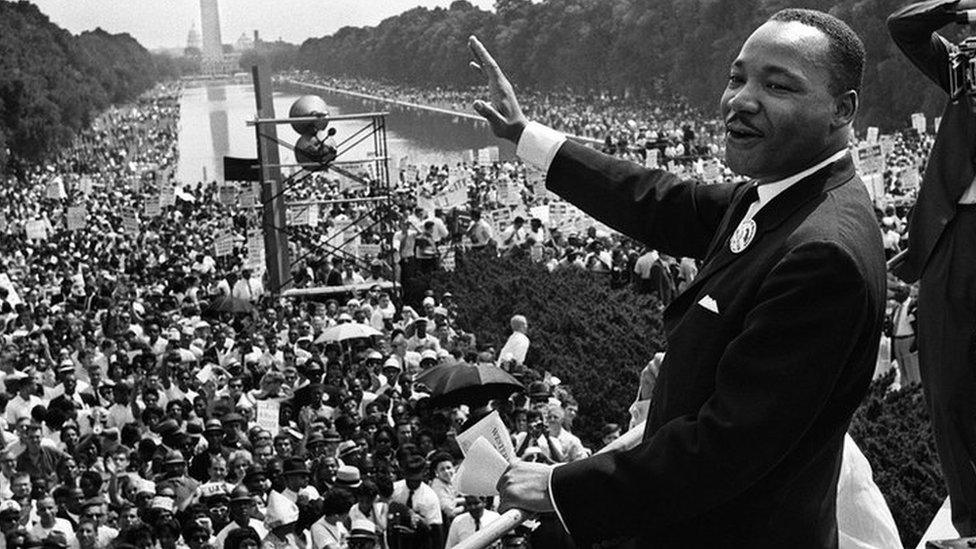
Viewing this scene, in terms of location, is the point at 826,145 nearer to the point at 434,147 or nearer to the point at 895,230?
the point at 895,230

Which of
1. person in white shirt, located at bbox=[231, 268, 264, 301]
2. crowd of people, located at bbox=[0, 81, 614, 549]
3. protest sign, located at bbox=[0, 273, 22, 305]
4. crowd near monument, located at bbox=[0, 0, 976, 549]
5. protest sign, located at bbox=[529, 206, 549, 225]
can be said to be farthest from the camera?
protest sign, located at bbox=[529, 206, 549, 225]

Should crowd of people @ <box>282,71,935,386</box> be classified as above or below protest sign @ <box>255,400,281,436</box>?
below

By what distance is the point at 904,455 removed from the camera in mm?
8617

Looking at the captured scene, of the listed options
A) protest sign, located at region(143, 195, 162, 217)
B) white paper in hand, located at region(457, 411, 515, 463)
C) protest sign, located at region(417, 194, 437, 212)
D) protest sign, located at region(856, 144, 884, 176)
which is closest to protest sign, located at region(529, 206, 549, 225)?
protest sign, located at region(417, 194, 437, 212)

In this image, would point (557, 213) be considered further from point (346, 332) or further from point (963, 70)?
point (963, 70)

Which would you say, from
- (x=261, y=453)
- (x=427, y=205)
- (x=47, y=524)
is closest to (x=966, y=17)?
(x=47, y=524)

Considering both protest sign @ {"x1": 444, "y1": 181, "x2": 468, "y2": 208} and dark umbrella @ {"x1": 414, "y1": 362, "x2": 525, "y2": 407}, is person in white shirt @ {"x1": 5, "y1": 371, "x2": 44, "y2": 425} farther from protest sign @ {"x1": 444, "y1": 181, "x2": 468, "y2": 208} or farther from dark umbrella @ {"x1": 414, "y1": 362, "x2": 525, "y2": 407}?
protest sign @ {"x1": 444, "y1": 181, "x2": 468, "y2": 208}

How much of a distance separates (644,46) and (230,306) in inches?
2454

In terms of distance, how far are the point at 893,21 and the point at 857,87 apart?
90 cm

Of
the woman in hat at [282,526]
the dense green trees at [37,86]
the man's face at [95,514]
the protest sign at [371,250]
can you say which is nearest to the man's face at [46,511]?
the man's face at [95,514]

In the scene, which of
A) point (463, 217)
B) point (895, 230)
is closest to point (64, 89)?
point (463, 217)

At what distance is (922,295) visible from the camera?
11.2ft

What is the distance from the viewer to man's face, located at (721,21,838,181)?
2.48 meters

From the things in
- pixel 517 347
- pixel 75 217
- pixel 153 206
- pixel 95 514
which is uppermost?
pixel 95 514
